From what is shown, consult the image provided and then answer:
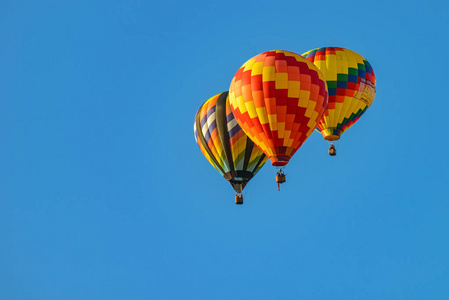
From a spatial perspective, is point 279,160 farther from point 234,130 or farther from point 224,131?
point 224,131

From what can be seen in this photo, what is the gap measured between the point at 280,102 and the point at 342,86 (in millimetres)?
4069

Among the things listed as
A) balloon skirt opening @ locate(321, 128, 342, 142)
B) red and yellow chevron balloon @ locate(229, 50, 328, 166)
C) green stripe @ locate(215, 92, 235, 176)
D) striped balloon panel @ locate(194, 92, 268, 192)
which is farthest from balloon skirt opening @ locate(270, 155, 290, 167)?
balloon skirt opening @ locate(321, 128, 342, 142)

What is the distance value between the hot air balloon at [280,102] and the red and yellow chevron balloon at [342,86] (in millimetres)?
2632

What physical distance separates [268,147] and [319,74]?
10.3ft

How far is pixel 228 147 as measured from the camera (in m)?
43.1

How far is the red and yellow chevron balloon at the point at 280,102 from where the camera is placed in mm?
39844

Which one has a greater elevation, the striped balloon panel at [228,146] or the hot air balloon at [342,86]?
the hot air balloon at [342,86]

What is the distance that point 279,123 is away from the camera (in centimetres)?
3988

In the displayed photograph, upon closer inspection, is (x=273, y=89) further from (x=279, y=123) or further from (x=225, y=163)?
(x=225, y=163)

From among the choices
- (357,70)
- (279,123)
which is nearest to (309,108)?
(279,123)

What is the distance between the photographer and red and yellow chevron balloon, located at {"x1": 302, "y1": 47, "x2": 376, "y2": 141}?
43.0 m

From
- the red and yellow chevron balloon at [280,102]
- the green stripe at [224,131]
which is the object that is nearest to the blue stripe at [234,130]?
the green stripe at [224,131]

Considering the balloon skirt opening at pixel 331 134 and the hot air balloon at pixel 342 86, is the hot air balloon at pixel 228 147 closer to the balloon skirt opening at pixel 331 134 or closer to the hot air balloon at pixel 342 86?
the balloon skirt opening at pixel 331 134

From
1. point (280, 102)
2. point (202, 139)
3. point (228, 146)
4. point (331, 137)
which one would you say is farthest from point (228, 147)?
point (280, 102)
